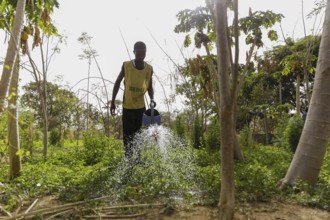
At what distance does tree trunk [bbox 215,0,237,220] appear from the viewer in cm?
143

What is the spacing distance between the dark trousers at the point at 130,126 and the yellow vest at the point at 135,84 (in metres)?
0.08

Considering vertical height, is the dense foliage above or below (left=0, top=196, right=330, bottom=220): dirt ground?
above

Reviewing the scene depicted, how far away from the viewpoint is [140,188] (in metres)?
2.74

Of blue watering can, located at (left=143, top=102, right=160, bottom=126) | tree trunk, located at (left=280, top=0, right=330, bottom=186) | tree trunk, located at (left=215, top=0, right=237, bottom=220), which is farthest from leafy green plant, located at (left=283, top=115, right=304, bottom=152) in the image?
tree trunk, located at (left=215, top=0, right=237, bottom=220)

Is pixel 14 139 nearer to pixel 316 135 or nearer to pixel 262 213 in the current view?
pixel 262 213

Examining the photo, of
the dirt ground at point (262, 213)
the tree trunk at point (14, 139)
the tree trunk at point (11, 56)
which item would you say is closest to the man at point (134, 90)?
the tree trunk at point (14, 139)

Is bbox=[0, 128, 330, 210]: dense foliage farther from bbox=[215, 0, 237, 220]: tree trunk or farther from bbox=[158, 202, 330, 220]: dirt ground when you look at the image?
bbox=[215, 0, 237, 220]: tree trunk

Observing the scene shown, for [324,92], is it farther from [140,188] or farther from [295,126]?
[295,126]

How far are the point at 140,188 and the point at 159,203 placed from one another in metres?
0.37

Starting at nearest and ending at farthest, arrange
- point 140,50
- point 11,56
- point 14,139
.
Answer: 1. point 11,56
2. point 14,139
3. point 140,50

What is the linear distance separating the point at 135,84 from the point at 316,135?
87.8 inches

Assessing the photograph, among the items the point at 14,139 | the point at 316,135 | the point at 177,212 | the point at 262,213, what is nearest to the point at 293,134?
the point at 316,135

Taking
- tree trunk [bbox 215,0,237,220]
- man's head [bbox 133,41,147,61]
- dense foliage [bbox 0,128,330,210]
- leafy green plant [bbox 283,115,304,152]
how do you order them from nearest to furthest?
tree trunk [bbox 215,0,237,220] → dense foliage [bbox 0,128,330,210] → man's head [bbox 133,41,147,61] → leafy green plant [bbox 283,115,304,152]

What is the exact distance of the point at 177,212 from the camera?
2.30 metres
